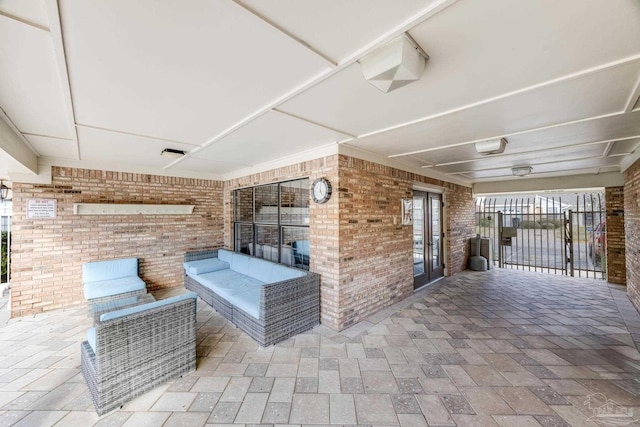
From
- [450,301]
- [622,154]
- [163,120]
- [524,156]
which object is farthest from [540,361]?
[163,120]

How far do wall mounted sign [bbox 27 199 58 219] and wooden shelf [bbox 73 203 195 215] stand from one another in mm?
279

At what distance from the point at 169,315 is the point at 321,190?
241 cm

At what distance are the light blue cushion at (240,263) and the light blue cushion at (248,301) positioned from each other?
3.51 ft

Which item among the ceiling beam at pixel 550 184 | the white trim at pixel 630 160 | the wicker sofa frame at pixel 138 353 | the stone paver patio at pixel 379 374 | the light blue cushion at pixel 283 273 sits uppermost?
the white trim at pixel 630 160

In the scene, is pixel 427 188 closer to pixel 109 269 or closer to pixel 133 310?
pixel 133 310

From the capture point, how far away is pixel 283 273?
407 cm

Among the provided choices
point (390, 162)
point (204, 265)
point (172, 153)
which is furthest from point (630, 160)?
point (204, 265)

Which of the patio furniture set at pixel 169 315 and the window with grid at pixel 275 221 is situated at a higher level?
the window with grid at pixel 275 221

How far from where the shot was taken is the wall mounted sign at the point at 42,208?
A: 411 cm

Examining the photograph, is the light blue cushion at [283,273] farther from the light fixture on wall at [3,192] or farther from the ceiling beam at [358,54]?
the light fixture on wall at [3,192]

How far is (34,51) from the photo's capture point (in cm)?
153

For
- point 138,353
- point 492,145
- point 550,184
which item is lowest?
point 138,353

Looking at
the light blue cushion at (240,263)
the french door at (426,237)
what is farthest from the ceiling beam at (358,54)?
the french door at (426,237)

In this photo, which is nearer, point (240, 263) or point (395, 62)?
point (395, 62)
